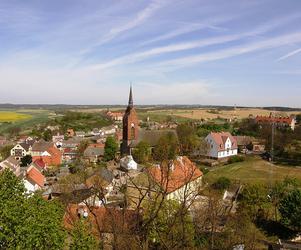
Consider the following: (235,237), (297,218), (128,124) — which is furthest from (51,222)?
(128,124)

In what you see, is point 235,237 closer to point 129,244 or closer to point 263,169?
point 129,244

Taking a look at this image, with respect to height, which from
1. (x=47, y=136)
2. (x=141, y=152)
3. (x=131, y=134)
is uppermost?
(x=131, y=134)

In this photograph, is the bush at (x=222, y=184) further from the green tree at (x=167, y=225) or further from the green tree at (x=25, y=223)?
the green tree at (x=25, y=223)

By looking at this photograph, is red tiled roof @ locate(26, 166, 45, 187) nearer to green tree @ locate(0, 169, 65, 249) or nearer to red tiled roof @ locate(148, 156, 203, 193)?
red tiled roof @ locate(148, 156, 203, 193)

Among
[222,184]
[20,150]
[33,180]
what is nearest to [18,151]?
[20,150]

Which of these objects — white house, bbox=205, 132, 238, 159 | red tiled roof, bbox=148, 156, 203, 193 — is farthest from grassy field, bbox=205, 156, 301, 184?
red tiled roof, bbox=148, 156, 203, 193

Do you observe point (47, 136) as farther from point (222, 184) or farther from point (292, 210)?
point (292, 210)
